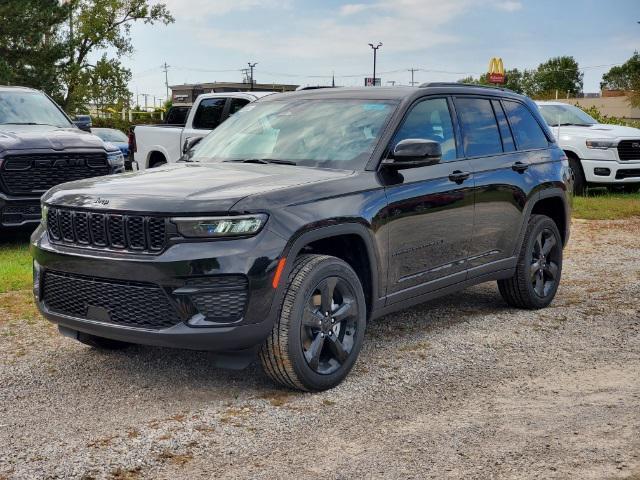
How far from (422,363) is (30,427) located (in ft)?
8.04

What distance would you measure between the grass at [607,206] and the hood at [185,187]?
9841mm

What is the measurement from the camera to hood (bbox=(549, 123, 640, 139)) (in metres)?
16.4

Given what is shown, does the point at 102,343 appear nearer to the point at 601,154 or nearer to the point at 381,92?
the point at 381,92

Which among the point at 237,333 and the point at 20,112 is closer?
the point at 237,333

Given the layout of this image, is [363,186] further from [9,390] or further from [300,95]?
[9,390]

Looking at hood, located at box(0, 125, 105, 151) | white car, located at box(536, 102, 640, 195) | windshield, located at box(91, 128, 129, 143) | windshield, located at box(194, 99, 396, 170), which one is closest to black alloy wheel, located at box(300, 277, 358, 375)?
windshield, located at box(194, 99, 396, 170)

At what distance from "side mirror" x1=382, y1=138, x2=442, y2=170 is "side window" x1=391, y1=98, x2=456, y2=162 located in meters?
0.30

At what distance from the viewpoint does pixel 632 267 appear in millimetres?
9391

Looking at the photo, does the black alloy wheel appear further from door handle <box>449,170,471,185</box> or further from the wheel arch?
door handle <box>449,170,471,185</box>

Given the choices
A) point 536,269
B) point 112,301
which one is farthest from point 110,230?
point 536,269

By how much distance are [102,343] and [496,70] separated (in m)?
25.2

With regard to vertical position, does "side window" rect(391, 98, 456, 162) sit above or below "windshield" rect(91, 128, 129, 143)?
above

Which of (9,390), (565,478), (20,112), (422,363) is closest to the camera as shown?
(565,478)

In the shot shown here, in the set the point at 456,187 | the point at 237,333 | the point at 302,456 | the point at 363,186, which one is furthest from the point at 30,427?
the point at 456,187
